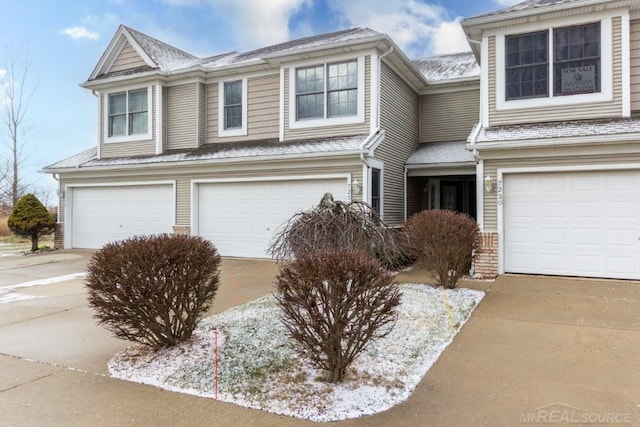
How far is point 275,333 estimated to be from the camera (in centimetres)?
518

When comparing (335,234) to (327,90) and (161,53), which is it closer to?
(327,90)

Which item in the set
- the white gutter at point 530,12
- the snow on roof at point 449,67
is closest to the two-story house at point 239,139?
the snow on roof at point 449,67

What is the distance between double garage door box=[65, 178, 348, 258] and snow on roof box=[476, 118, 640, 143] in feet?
12.1

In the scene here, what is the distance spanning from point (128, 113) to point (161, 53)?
101 inches

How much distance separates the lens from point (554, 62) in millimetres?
9328

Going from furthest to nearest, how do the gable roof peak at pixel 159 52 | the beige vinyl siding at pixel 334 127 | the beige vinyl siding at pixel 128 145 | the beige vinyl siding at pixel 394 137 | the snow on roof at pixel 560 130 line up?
the gable roof peak at pixel 159 52
the beige vinyl siding at pixel 128 145
the beige vinyl siding at pixel 394 137
the beige vinyl siding at pixel 334 127
the snow on roof at pixel 560 130

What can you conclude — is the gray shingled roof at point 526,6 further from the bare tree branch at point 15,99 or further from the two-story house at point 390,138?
the bare tree branch at point 15,99

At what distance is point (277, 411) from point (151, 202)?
11.5 meters

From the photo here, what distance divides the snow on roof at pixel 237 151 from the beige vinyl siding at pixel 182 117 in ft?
1.37

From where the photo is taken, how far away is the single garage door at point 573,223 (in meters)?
8.37

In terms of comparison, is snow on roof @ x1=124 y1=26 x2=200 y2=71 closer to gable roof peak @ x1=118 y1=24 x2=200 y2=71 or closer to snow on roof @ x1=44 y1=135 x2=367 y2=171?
gable roof peak @ x1=118 y1=24 x2=200 y2=71

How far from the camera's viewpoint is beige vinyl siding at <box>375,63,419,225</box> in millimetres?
11430

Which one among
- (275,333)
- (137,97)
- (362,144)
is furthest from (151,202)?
(275,333)

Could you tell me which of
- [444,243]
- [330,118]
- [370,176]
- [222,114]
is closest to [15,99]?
[222,114]
